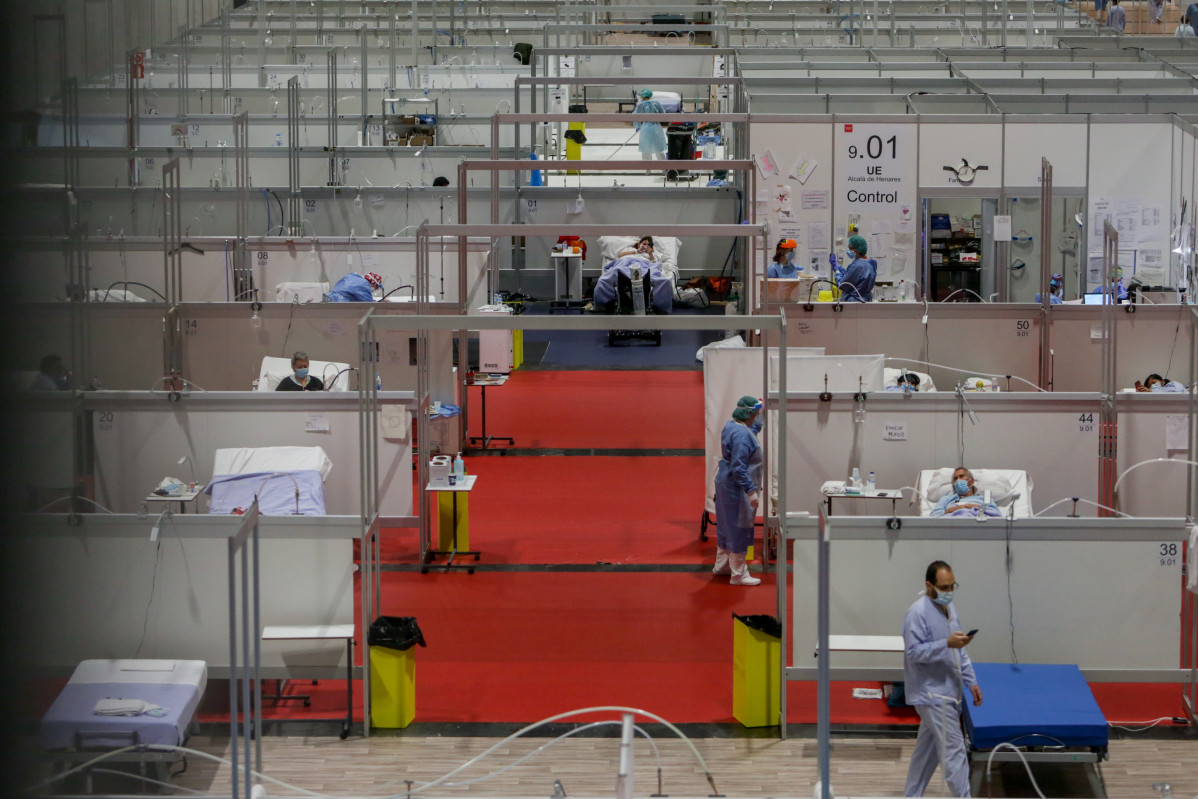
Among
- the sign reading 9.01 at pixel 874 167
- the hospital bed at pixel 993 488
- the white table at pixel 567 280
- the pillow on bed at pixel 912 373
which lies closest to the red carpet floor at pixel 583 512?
the hospital bed at pixel 993 488

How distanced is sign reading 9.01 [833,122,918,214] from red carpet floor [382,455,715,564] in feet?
13.9

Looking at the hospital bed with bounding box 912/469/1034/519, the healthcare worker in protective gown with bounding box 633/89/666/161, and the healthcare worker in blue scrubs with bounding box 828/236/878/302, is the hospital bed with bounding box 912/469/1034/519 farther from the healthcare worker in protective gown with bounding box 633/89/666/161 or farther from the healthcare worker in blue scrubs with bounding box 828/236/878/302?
the healthcare worker in protective gown with bounding box 633/89/666/161

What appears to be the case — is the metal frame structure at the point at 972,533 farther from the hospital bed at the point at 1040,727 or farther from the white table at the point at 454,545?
the white table at the point at 454,545

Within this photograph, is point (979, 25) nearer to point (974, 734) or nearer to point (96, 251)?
point (96, 251)

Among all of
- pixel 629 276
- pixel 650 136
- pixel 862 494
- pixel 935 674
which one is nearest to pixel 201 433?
pixel 862 494

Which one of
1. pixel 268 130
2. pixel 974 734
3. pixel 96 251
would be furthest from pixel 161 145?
pixel 974 734

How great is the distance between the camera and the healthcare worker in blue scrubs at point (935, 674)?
569 centimetres

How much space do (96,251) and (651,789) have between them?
28.1ft

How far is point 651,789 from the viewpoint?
235 inches

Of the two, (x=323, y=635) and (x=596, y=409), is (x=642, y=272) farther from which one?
(x=323, y=635)

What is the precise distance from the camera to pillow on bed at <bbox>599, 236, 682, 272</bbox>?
55.9 ft

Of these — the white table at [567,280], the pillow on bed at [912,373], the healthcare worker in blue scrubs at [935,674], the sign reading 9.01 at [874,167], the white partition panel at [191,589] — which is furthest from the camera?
the white table at [567,280]

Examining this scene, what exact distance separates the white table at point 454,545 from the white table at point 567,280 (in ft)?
25.0

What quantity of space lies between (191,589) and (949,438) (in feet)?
17.2
